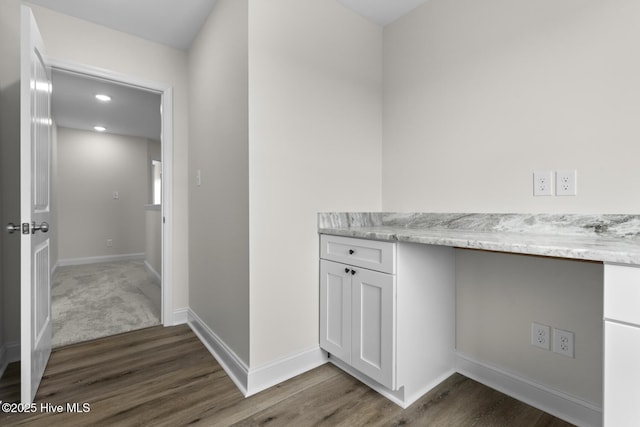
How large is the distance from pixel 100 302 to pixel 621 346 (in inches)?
151

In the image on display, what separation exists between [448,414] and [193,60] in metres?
2.97

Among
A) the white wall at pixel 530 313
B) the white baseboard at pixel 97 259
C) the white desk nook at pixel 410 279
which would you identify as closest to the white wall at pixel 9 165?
the white desk nook at pixel 410 279

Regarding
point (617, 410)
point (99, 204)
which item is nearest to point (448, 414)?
point (617, 410)

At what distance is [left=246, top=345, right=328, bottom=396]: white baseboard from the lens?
1604 mm

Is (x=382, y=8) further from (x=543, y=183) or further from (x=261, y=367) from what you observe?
(x=261, y=367)

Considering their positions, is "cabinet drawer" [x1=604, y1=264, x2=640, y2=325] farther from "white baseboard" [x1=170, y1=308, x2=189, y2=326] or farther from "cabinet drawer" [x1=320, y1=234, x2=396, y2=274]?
"white baseboard" [x1=170, y1=308, x2=189, y2=326]

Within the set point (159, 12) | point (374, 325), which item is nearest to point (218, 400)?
point (374, 325)

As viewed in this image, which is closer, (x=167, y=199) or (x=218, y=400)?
(x=218, y=400)

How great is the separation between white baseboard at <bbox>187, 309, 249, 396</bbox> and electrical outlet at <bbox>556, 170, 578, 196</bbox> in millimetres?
1800

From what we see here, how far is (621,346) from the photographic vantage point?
0.83 metres

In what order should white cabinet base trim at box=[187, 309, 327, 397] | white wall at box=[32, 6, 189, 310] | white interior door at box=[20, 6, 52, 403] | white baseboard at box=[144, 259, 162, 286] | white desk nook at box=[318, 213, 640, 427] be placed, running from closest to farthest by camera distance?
white desk nook at box=[318, 213, 640, 427], white interior door at box=[20, 6, 52, 403], white cabinet base trim at box=[187, 309, 327, 397], white wall at box=[32, 6, 189, 310], white baseboard at box=[144, 259, 162, 286]

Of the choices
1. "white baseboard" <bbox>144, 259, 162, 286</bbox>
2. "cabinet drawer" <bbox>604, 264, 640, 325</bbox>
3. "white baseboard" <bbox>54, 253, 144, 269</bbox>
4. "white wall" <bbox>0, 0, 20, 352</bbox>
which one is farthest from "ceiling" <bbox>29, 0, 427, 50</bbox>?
"white baseboard" <bbox>54, 253, 144, 269</bbox>

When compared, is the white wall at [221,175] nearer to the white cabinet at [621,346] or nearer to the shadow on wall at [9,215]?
the shadow on wall at [9,215]

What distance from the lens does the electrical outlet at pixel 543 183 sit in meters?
1.43
